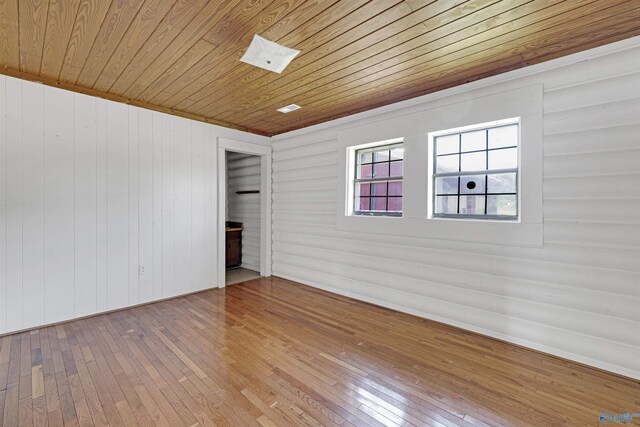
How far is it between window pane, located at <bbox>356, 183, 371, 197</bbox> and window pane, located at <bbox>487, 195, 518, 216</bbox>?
5.05ft

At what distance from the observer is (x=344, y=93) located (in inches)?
129

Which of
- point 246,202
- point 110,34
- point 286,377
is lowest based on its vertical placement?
point 286,377

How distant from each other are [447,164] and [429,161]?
0.20 metres

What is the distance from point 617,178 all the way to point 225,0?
124 inches

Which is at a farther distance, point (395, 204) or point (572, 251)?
point (395, 204)

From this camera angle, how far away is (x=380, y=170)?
387 centimetres

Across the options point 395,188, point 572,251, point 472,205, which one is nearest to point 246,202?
point 395,188

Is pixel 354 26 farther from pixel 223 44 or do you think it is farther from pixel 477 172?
pixel 477 172

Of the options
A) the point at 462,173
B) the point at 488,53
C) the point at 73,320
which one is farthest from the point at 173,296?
the point at 488,53

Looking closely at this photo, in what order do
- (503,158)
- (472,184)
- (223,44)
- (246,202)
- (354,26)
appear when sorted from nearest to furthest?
(354,26) → (223,44) → (503,158) → (472,184) → (246,202)

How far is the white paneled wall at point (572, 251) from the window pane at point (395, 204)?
0.56m

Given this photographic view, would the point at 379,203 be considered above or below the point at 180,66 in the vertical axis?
below

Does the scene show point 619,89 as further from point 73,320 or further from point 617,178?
point 73,320

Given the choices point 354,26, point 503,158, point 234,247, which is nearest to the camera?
point 354,26
